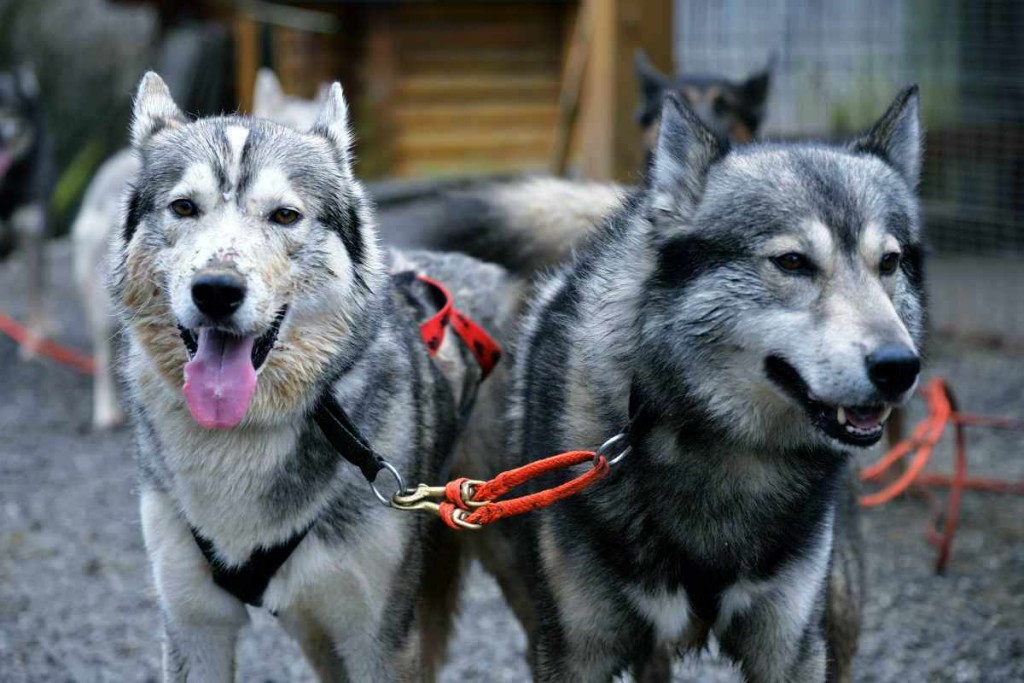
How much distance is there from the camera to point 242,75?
14391mm

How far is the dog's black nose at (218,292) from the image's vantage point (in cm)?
270

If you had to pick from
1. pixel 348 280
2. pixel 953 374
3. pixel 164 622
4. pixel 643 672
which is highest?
pixel 348 280

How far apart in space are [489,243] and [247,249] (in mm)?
1542

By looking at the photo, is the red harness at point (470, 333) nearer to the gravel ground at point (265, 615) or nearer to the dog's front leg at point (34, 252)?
the gravel ground at point (265, 615)

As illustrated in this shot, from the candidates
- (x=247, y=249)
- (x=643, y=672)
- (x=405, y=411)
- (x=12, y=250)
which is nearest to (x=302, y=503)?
(x=405, y=411)

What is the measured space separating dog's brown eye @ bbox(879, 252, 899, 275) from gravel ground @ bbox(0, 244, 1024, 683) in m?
0.89

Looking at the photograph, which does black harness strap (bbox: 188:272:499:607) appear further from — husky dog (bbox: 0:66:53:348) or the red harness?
husky dog (bbox: 0:66:53:348)

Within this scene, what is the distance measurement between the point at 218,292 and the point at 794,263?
4.00 feet

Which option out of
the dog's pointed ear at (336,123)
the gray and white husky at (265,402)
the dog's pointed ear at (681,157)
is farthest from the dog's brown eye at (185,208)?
the dog's pointed ear at (681,157)

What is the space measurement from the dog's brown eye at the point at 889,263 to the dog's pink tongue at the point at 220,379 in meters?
1.39

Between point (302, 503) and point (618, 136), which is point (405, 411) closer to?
point (302, 503)

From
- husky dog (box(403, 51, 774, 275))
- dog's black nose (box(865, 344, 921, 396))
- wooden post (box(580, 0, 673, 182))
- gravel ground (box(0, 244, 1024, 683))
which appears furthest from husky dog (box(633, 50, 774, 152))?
dog's black nose (box(865, 344, 921, 396))

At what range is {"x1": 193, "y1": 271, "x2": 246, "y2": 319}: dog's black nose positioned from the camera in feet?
8.85

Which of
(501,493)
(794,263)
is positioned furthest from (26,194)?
(794,263)
